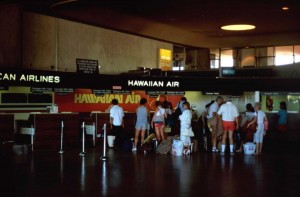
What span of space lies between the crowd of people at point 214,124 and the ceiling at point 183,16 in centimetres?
367

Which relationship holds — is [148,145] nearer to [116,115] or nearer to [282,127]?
[116,115]

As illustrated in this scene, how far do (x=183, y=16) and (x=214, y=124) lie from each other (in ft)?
18.7

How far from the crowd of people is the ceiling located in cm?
367

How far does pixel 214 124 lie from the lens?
1652 cm

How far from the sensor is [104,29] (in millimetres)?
22750

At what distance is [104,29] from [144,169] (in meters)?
12.1

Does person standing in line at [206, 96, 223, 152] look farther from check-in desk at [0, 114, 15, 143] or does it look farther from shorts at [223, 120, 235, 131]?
check-in desk at [0, 114, 15, 143]

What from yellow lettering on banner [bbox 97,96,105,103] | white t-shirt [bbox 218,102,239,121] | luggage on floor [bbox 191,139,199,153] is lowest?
luggage on floor [bbox 191,139,199,153]

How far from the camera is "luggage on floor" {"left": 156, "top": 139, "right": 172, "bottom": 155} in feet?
51.6

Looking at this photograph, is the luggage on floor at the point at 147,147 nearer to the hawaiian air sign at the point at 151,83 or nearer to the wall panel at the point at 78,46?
the hawaiian air sign at the point at 151,83

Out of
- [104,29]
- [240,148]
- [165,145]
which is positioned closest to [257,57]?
[104,29]

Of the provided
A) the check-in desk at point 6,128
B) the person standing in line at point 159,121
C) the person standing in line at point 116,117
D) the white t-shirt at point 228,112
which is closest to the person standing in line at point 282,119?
the white t-shirt at point 228,112

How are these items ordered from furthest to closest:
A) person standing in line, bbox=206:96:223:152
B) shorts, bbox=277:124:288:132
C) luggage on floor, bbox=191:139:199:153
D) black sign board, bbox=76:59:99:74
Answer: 1. black sign board, bbox=76:59:99:74
2. shorts, bbox=277:124:288:132
3. luggage on floor, bbox=191:139:199:153
4. person standing in line, bbox=206:96:223:152

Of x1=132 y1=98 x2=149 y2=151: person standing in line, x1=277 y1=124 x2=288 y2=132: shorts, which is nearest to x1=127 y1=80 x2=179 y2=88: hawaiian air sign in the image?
x1=132 y1=98 x2=149 y2=151: person standing in line
